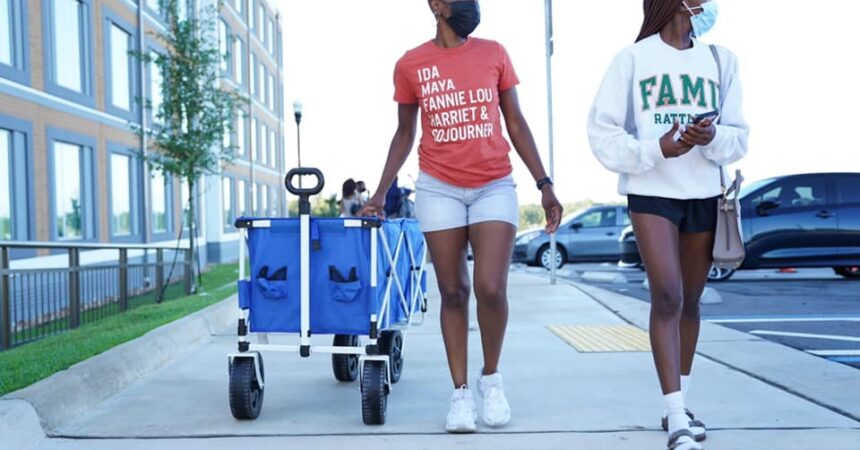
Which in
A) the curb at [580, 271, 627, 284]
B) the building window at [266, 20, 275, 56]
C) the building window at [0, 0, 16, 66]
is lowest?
the curb at [580, 271, 627, 284]

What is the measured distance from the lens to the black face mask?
163 inches

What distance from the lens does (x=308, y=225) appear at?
170 inches

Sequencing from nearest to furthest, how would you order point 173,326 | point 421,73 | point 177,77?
point 421,73 → point 173,326 → point 177,77

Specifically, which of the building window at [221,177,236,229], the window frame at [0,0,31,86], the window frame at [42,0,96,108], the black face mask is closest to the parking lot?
the black face mask

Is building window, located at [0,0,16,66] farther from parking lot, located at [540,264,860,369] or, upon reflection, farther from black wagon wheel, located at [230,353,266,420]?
black wagon wheel, located at [230,353,266,420]

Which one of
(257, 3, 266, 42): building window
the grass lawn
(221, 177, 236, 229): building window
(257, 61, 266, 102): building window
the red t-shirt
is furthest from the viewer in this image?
(257, 3, 266, 42): building window

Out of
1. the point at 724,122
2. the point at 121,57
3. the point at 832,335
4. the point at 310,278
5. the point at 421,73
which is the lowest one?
the point at 832,335

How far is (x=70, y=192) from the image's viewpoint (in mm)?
16250

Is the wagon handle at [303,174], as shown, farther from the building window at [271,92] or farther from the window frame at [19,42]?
the building window at [271,92]

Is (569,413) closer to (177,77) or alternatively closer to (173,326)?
(173,326)

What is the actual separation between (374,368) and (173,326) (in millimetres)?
3170

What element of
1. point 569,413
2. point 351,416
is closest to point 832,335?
point 569,413

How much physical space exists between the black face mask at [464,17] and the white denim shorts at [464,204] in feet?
2.28

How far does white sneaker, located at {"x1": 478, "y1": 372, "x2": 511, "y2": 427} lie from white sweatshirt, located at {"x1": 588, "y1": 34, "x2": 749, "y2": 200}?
1.07m
